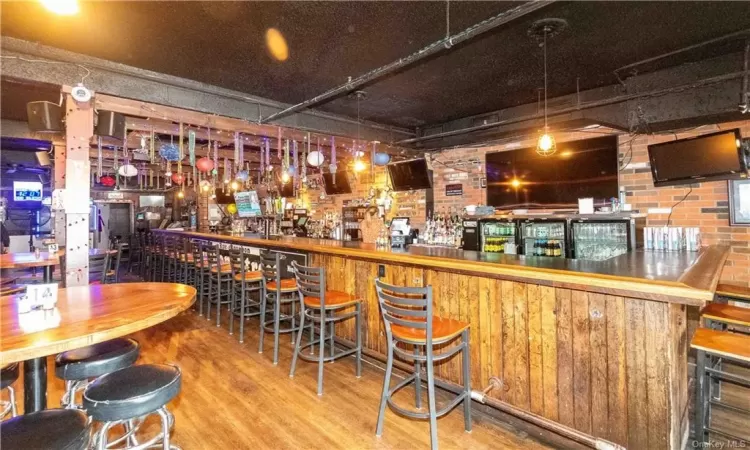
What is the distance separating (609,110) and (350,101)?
3404mm

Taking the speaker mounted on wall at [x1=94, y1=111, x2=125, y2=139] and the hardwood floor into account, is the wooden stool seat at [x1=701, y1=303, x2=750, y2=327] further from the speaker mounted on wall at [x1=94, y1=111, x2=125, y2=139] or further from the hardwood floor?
the speaker mounted on wall at [x1=94, y1=111, x2=125, y2=139]

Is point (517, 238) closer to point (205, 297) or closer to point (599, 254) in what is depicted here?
point (599, 254)

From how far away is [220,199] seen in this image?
36.0ft

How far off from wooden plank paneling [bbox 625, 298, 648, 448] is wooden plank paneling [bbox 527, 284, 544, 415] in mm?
489

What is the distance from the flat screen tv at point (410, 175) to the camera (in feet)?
22.3

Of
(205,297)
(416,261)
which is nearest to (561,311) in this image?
(416,261)

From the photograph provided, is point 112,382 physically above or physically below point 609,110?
below

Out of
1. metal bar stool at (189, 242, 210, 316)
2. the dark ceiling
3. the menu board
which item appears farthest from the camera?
the menu board

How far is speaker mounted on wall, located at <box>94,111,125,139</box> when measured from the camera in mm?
3854

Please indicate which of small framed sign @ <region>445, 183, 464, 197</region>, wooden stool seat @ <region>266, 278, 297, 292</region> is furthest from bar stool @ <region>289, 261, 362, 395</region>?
small framed sign @ <region>445, 183, 464, 197</region>

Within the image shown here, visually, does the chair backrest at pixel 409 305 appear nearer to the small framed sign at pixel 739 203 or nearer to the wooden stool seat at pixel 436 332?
the wooden stool seat at pixel 436 332

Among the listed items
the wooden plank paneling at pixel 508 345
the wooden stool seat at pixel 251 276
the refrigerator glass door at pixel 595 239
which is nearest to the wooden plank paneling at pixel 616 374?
the wooden plank paneling at pixel 508 345

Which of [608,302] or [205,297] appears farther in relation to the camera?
[205,297]

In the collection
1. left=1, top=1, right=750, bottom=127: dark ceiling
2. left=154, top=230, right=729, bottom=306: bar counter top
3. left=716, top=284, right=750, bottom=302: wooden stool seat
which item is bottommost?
left=716, top=284, right=750, bottom=302: wooden stool seat
